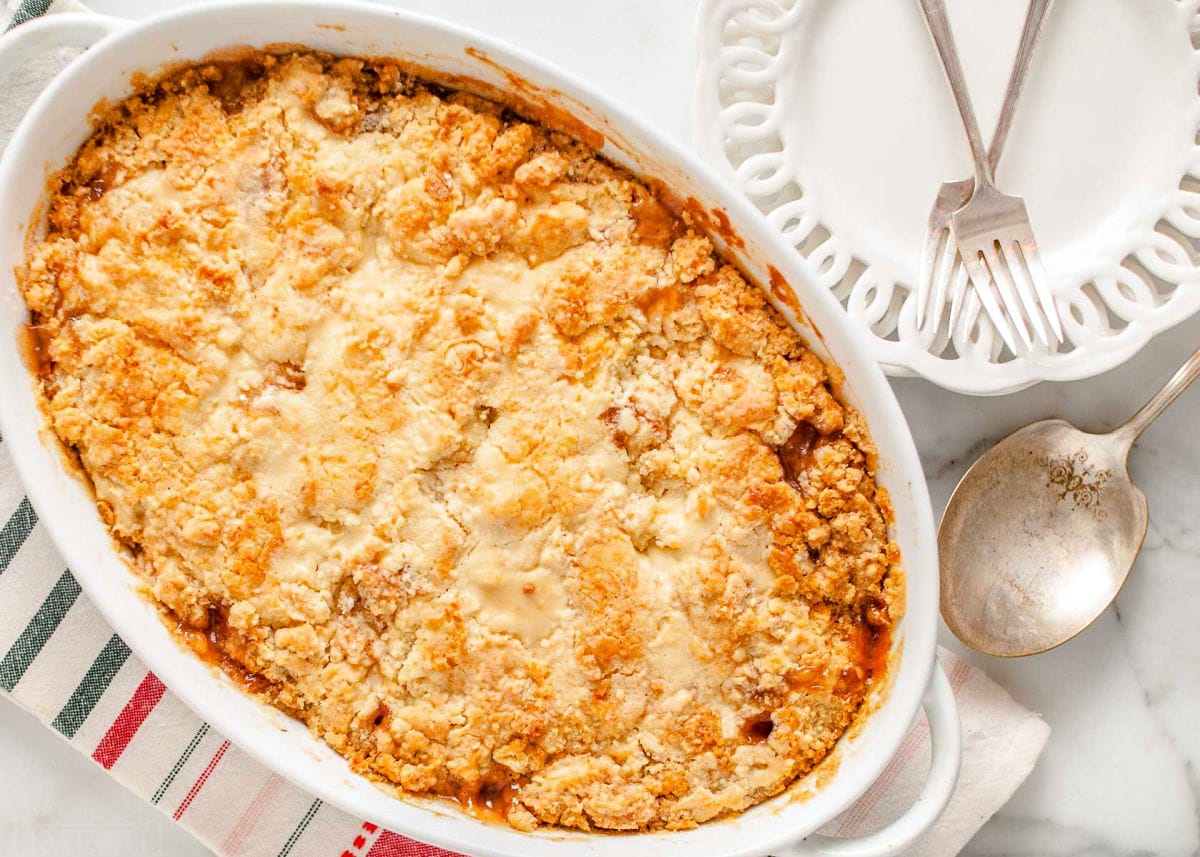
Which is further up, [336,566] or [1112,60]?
[1112,60]

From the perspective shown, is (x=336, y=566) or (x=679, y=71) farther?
(x=679, y=71)

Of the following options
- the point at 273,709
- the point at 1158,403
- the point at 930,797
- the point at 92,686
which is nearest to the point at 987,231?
the point at 1158,403

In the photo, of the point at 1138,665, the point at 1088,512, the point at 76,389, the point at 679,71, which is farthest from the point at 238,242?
the point at 1138,665

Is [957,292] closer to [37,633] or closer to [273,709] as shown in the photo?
[273,709]

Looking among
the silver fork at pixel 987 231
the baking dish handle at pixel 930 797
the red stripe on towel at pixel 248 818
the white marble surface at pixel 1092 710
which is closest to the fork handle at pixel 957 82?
the silver fork at pixel 987 231

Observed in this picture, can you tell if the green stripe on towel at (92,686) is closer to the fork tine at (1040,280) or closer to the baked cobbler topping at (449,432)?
the baked cobbler topping at (449,432)

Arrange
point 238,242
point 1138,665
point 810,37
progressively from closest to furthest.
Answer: point 238,242 → point 810,37 → point 1138,665

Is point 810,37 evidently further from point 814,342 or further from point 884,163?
point 814,342
